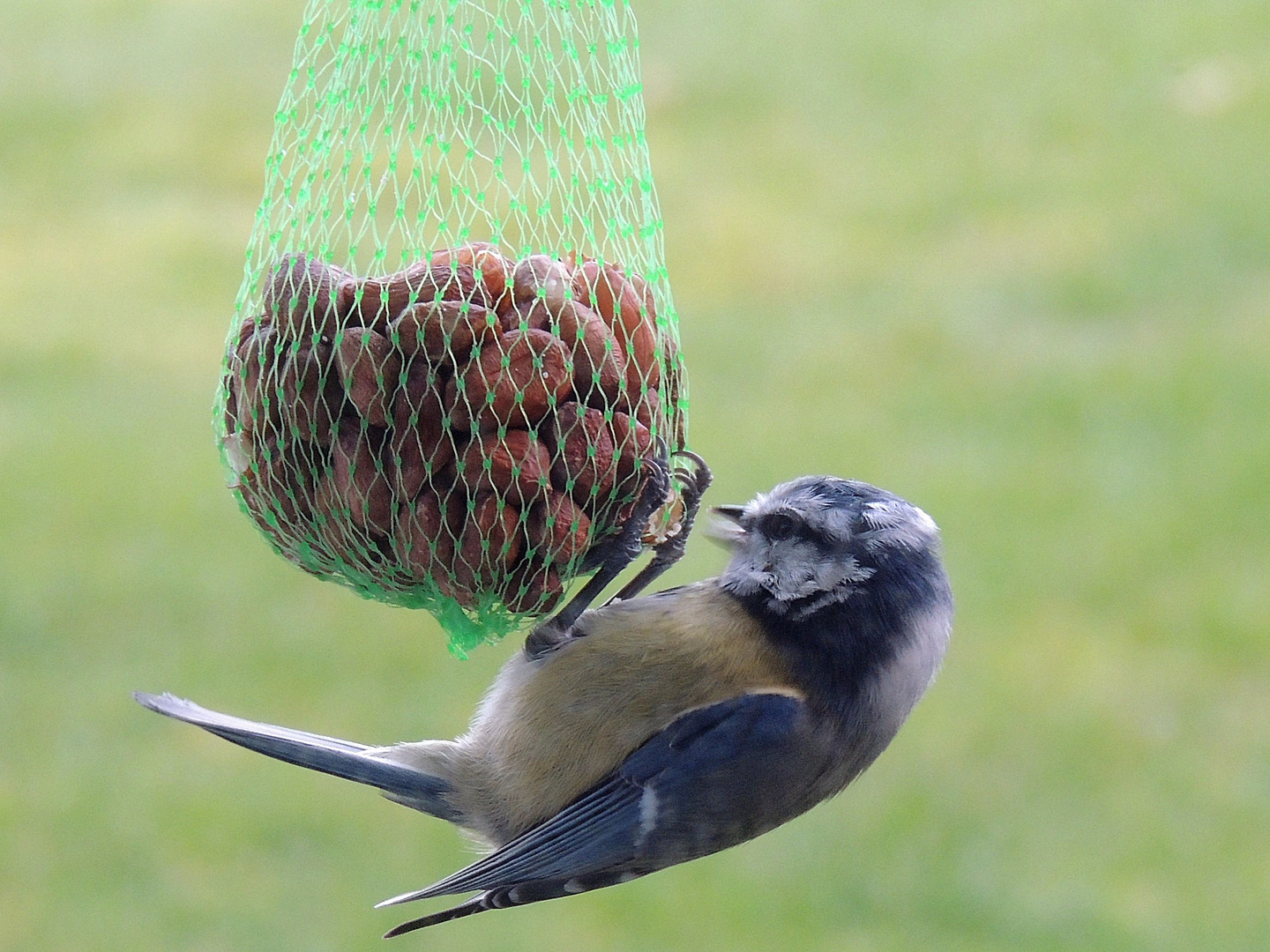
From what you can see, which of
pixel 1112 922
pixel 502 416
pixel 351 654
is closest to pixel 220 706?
pixel 351 654

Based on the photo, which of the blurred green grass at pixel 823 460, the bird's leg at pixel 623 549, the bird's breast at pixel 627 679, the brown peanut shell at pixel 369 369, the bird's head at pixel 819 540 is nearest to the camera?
the brown peanut shell at pixel 369 369

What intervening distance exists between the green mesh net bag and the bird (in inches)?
8.2

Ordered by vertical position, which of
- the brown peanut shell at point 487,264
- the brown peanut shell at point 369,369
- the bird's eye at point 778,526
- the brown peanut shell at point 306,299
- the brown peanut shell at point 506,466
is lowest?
the bird's eye at point 778,526

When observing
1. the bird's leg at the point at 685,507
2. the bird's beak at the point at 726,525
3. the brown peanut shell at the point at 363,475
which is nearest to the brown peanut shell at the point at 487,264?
the brown peanut shell at the point at 363,475

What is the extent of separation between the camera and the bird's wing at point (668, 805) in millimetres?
2285

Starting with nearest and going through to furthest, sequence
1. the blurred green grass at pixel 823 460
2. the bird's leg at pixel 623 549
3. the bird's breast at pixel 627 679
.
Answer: the bird's leg at pixel 623 549 → the bird's breast at pixel 627 679 → the blurred green grass at pixel 823 460

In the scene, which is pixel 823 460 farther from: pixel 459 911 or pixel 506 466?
pixel 506 466

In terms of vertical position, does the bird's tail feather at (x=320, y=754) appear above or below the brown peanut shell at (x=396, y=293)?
below

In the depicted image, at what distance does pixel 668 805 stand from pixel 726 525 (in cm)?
41

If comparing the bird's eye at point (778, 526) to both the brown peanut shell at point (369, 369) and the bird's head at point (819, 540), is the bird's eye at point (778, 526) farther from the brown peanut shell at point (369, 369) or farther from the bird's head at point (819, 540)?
the brown peanut shell at point (369, 369)

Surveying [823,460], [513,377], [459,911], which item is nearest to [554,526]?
[513,377]

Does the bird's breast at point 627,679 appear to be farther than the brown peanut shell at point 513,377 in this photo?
Yes

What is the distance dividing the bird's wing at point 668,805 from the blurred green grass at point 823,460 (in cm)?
167

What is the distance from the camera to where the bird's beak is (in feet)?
7.48
